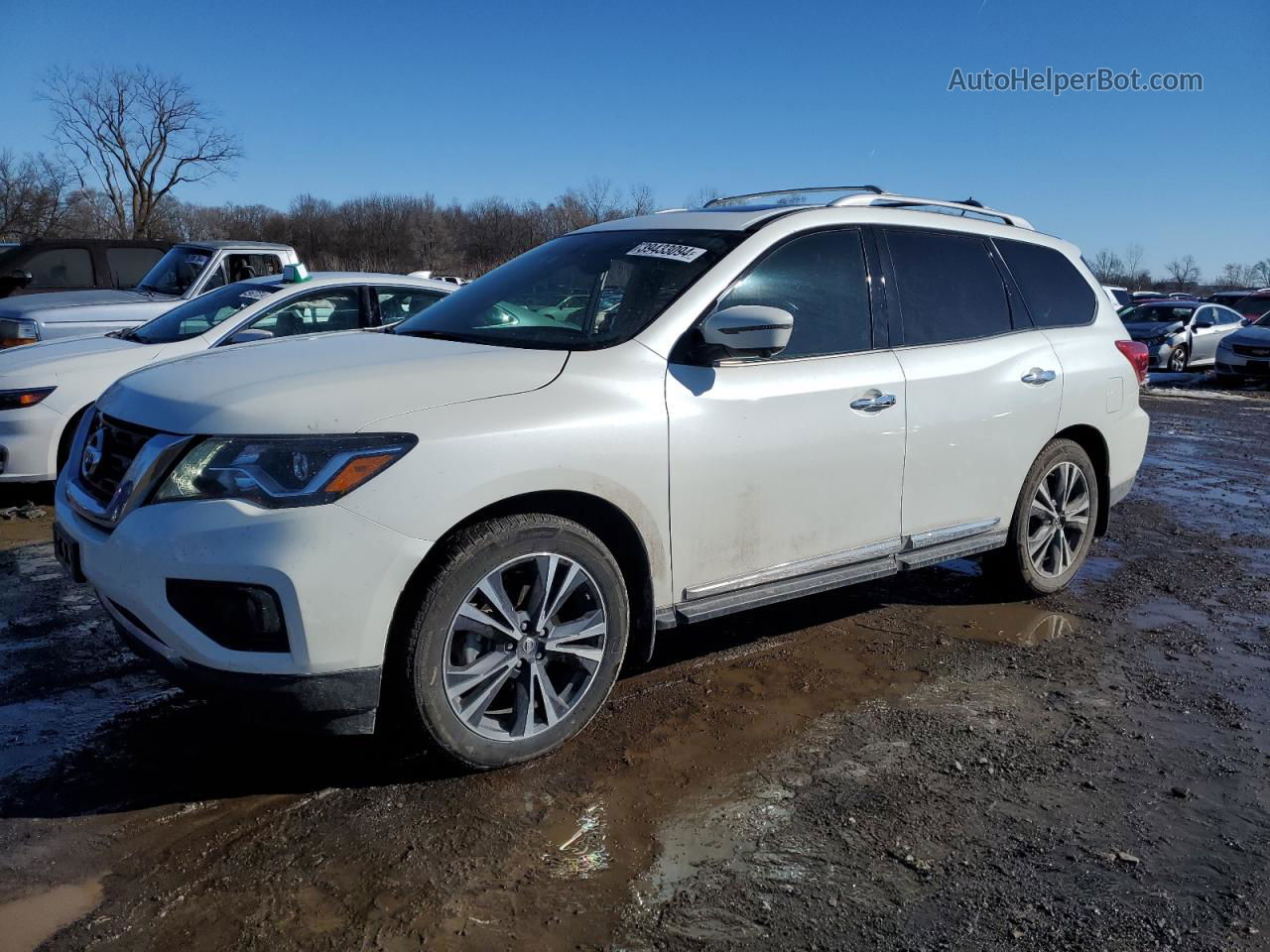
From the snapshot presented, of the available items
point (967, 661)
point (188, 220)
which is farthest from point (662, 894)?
point (188, 220)

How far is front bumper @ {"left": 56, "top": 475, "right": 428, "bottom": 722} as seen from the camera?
105 inches

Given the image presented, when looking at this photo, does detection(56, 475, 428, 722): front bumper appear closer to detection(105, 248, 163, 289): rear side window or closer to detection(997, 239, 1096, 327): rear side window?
detection(997, 239, 1096, 327): rear side window

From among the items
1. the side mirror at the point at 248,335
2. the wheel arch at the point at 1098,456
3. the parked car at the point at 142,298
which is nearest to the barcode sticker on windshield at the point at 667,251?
the wheel arch at the point at 1098,456

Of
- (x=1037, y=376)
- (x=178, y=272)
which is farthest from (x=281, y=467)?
(x=178, y=272)

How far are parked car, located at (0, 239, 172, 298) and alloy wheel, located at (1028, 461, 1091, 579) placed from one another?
12.0 metres

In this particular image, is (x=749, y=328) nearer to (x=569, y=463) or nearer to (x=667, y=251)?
(x=667, y=251)

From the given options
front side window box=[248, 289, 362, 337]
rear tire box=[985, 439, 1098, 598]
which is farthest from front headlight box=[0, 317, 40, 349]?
rear tire box=[985, 439, 1098, 598]

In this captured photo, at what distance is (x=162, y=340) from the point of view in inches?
280

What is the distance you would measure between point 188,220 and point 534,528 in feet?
233

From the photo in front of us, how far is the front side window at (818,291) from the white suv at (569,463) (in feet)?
0.04

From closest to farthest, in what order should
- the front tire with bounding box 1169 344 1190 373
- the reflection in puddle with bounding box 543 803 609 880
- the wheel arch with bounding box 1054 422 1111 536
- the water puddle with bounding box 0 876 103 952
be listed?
the water puddle with bounding box 0 876 103 952 < the reflection in puddle with bounding box 543 803 609 880 < the wheel arch with bounding box 1054 422 1111 536 < the front tire with bounding box 1169 344 1190 373

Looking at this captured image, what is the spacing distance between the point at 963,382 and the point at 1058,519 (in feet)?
3.85

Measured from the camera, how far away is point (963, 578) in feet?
18.2

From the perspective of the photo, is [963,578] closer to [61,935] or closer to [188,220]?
[61,935]
